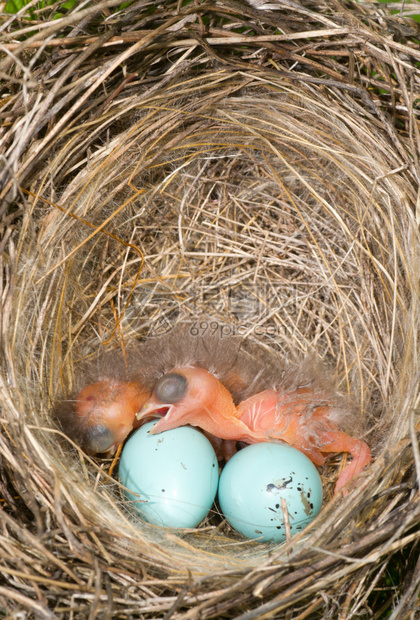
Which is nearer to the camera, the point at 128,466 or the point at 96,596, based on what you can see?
the point at 96,596

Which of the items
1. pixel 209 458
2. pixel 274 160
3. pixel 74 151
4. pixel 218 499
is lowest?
pixel 218 499

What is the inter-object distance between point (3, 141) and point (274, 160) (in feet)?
2.97

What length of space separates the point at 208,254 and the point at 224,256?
8 cm

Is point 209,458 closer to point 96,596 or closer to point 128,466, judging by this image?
point 128,466

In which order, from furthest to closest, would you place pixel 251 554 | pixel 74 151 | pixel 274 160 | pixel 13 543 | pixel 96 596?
pixel 274 160 < pixel 74 151 < pixel 251 554 < pixel 13 543 < pixel 96 596

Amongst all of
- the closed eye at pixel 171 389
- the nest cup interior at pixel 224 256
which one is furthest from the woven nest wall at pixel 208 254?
the closed eye at pixel 171 389

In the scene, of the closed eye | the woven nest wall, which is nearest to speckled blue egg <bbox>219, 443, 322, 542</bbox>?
the woven nest wall

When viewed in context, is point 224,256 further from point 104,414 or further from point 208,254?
point 104,414

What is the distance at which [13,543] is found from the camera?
1.20 m

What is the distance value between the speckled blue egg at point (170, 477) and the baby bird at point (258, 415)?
0.07 metres

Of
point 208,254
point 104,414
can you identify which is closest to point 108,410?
point 104,414

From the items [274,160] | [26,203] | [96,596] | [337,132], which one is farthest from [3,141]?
[96,596]

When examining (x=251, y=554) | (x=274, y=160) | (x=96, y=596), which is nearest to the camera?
(x=96, y=596)

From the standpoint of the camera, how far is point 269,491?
1379 mm
